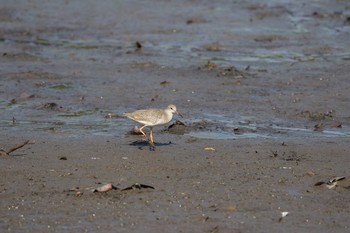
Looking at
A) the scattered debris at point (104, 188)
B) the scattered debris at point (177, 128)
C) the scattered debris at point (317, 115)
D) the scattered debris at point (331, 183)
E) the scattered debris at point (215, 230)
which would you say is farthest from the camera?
the scattered debris at point (317, 115)

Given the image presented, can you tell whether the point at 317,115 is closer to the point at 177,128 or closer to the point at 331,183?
the point at 177,128

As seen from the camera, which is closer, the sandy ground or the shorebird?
the sandy ground

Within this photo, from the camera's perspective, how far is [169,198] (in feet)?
32.4

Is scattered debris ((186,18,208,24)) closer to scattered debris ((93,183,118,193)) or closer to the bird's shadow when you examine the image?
the bird's shadow

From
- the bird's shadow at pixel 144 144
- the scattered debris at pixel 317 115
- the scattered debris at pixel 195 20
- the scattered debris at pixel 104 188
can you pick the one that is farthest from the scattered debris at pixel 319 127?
the scattered debris at pixel 195 20

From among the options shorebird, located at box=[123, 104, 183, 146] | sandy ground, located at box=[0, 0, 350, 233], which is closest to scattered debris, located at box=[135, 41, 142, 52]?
sandy ground, located at box=[0, 0, 350, 233]

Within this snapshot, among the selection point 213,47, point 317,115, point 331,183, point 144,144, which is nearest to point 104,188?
point 144,144

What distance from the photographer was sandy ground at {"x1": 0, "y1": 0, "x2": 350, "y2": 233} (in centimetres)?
955

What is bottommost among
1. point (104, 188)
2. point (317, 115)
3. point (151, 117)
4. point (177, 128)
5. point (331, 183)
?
point (317, 115)

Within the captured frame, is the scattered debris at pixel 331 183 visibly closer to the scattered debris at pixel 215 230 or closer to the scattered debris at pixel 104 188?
the scattered debris at pixel 215 230

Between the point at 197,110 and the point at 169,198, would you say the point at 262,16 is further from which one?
the point at 169,198

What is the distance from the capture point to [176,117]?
13977 mm

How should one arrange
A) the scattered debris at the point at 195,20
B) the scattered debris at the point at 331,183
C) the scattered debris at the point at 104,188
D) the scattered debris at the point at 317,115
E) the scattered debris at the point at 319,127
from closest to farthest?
1. the scattered debris at the point at 104,188
2. the scattered debris at the point at 331,183
3. the scattered debris at the point at 319,127
4. the scattered debris at the point at 317,115
5. the scattered debris at the point at 195,20

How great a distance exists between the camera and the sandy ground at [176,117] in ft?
31.3
